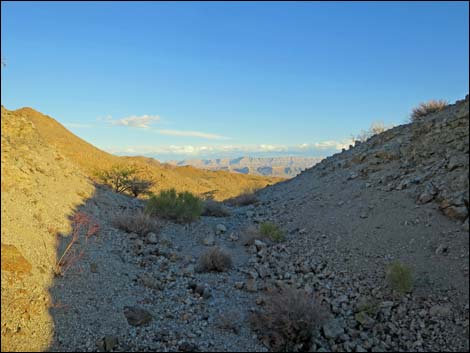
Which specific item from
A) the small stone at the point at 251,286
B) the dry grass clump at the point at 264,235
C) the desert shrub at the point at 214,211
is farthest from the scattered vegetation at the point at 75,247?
Answer: the desert shrub at the point at 214,211

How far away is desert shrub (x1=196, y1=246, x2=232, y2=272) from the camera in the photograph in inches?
311

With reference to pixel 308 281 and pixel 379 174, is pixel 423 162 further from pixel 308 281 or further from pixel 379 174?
pixel 308 281

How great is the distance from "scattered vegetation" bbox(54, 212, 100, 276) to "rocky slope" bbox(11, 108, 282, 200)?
1598 cm

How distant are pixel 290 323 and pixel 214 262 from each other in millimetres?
2901

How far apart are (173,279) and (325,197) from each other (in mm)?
A: 6823

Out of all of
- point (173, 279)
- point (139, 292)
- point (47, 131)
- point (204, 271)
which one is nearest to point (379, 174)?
point (204, 271)

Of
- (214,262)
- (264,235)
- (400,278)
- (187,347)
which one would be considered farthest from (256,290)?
(264,235)

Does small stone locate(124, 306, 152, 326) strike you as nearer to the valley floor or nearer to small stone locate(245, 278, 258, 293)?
the valley floor

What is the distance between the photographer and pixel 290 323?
5.33 meters

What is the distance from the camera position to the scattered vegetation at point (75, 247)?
6396 mm

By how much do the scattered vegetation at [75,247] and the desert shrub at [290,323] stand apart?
10.6ft

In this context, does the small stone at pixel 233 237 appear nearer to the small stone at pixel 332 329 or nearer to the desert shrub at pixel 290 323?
the desert shrub at pixel 290 323

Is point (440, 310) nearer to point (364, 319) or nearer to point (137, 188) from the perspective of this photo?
point (364, 319)

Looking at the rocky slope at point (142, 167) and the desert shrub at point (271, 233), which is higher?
the rocky slope at point (142, 167)
